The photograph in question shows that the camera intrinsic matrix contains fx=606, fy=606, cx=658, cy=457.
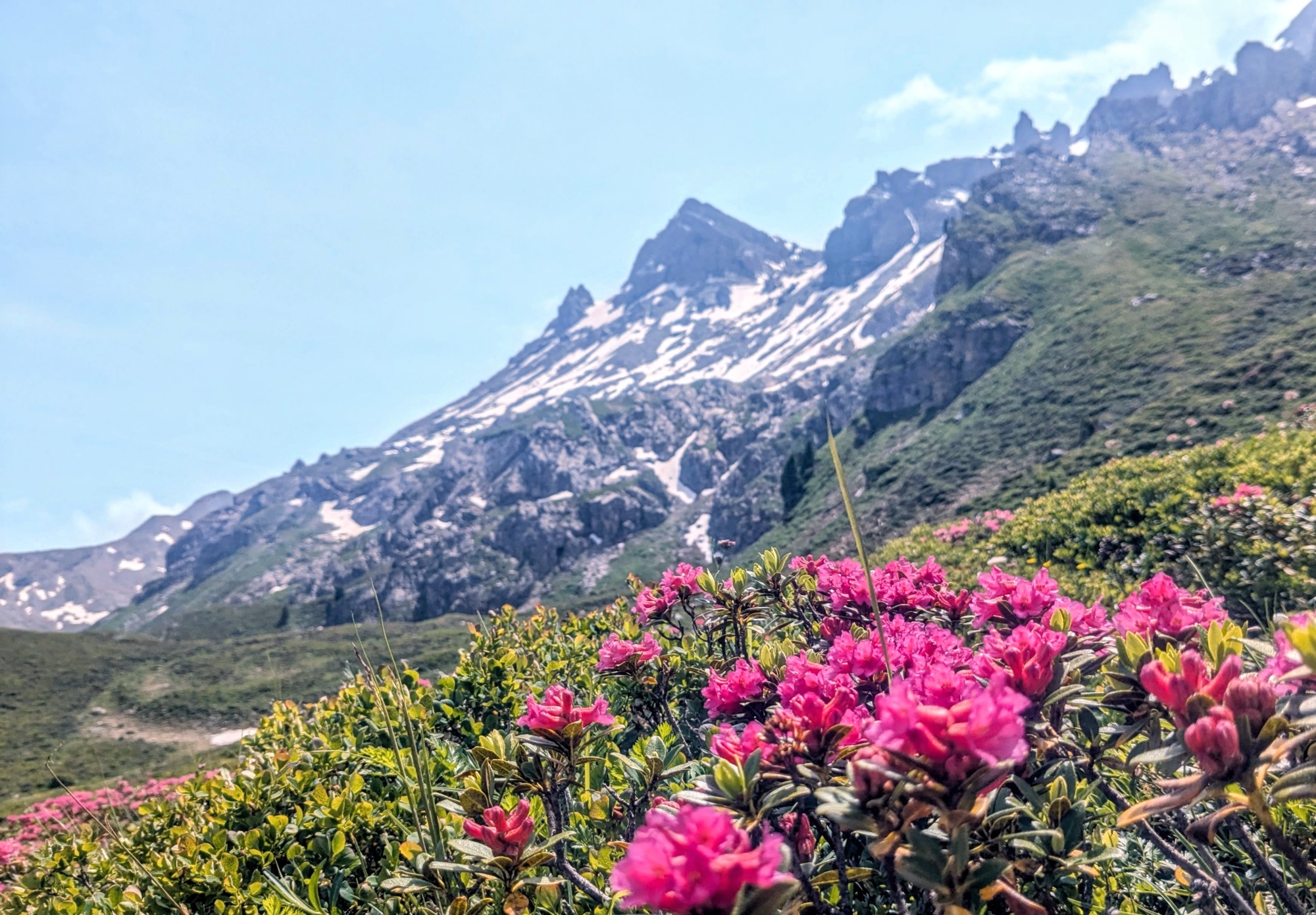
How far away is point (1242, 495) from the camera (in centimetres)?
700

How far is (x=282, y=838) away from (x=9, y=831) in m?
14.5

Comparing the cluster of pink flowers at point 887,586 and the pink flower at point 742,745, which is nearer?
the pink flower at point 742,745

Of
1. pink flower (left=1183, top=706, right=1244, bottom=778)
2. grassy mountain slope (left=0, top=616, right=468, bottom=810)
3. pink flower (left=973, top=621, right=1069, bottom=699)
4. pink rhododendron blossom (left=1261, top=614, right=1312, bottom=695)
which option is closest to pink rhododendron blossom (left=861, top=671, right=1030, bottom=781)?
pink flower (left=1183, top=706, right=1244, bottom=778)

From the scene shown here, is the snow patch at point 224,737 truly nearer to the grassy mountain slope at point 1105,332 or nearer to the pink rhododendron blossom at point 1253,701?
the grassy mountain slope at point 1105,332

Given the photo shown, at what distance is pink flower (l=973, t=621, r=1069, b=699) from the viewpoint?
2.05 metres

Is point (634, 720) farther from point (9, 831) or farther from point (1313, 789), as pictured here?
point (9, 831)

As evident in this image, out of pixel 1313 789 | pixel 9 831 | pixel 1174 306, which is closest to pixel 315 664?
pixel 9 831

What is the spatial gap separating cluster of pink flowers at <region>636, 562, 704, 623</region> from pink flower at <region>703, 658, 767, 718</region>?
1628 millimetres

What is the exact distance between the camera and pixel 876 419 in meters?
125

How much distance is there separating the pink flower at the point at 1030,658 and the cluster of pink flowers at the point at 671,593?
2.42 m

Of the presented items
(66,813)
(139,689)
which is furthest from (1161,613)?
(139,689)

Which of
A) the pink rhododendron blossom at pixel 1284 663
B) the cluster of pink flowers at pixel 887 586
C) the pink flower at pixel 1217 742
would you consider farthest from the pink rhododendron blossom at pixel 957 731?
the cluster of pink flowers at pixel 887 586

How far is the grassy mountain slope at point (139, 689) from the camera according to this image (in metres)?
65.8

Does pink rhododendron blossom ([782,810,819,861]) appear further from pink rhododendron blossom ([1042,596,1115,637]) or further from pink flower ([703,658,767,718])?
pink rhododendron blossom ([1042,596,1115,637])
